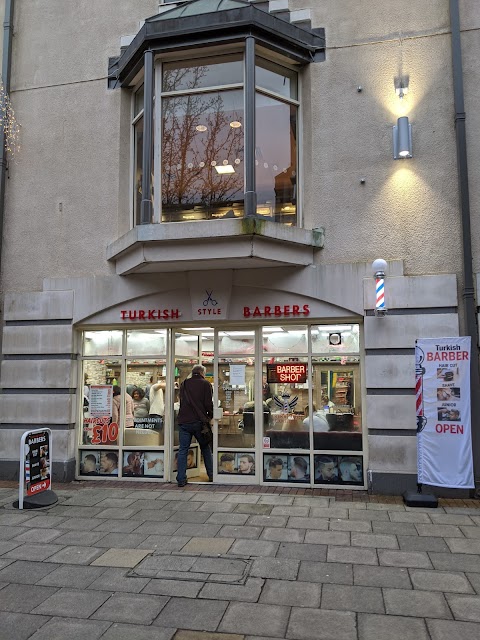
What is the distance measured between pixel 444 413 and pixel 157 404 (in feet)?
15.2

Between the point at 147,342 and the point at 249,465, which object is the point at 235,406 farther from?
the point at 147,342

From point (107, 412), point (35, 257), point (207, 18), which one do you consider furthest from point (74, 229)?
point (207, 18)

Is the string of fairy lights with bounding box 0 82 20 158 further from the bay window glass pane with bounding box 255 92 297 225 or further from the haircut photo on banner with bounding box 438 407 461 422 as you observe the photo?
the haircut photo on banner with bounding box 438 407 461 422

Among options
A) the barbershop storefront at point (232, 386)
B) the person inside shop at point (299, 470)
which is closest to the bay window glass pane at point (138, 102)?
the barbershop storefront at point (232, 386)

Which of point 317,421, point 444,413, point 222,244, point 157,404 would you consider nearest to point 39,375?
point 157,404

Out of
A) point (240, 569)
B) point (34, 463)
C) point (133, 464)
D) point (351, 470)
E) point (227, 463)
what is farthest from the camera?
point (133, 464)

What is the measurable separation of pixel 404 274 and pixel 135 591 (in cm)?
585

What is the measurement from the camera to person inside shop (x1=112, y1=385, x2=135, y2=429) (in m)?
9.46

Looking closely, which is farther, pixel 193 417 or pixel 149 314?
pixel 149 314

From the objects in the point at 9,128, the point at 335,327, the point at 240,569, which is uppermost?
the point at 9,128

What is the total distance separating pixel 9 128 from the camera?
10.2m

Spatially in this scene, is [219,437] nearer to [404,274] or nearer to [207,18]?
[404,274]

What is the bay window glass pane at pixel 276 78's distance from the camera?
8969mm

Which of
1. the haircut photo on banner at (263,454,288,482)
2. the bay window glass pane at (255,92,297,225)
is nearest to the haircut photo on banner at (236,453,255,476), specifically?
the haircut photo on banner at (263,454,288,482)
